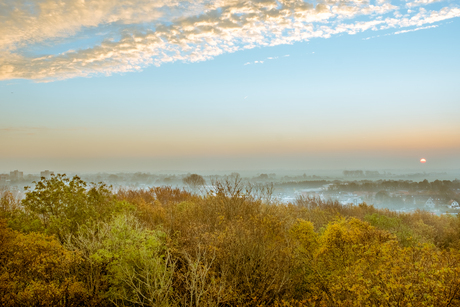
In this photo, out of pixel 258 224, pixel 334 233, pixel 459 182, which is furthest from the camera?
pixel 459 182

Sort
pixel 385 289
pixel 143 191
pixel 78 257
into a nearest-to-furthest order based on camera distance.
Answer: pixel 385 289 < pixel 78 257 < pixel 143 191

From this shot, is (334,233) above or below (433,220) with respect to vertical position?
above

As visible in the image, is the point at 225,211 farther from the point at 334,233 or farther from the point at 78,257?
the point at 78,257

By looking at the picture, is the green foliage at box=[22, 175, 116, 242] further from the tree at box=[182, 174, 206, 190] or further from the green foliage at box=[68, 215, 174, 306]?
the tree at box=[182, 174, 206, 190]

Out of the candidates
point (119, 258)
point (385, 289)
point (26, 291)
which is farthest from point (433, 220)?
point (26, 291)

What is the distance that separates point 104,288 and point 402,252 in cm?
896

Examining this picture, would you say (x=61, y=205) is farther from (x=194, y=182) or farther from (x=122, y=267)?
(x=194, y=182)

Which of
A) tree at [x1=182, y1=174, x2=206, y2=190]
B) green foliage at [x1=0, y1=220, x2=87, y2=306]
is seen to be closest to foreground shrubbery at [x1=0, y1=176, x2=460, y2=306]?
green foliage at [x1=0, y1=220, x2=87, y2=306]

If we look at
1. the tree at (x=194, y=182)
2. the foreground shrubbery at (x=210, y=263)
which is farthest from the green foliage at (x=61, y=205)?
the tree at (x=194, y=182)

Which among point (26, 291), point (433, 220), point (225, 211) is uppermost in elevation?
point (225, 211)

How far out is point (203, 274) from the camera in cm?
812

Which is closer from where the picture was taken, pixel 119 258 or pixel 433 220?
pixel 119 258

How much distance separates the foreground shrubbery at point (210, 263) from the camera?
743cm

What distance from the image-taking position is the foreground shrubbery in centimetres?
743
